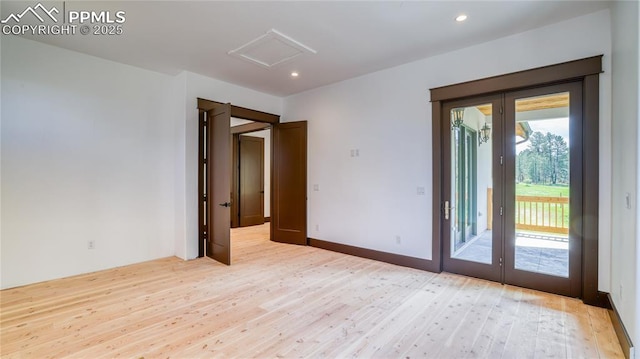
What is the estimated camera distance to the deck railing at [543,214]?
310 centimetres

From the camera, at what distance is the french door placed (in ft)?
10.0

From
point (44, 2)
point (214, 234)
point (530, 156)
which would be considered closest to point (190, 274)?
point (214, 234)

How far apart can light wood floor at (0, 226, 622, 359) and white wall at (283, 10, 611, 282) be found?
0.77m

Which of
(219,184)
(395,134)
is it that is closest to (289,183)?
(219,184)

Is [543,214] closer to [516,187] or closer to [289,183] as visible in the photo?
[516,187]

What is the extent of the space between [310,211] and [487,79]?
350 cm

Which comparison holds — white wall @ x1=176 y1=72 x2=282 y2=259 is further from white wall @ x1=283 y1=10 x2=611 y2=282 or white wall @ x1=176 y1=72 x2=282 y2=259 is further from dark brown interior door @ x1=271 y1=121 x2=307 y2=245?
white wall @ x1=283 y1=10 x2=611 y2=282

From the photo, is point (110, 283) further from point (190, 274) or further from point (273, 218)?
point (273, 218)

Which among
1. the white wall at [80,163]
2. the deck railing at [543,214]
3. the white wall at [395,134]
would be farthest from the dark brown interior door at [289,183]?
the deck railing at [543,214]

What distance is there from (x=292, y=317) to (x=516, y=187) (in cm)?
295

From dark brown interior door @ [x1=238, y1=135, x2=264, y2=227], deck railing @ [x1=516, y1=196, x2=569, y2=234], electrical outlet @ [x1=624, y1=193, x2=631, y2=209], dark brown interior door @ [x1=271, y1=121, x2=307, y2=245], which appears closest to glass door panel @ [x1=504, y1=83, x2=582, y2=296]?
deck railing @ [x1=516, y1=196, x2=569, y2=234]

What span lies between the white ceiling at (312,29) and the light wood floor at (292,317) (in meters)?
2.95

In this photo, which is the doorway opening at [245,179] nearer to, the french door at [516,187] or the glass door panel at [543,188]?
the french door at [516,187]

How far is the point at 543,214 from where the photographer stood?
10.6ft
